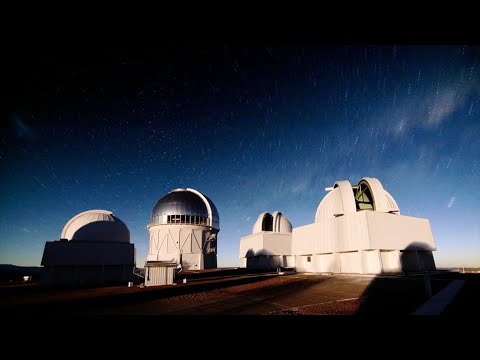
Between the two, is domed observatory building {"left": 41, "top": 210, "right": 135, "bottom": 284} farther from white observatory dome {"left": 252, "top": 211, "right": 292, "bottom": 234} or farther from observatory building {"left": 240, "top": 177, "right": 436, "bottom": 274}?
white observatory dome {"left": 252, "top": 211, "right": 292, "bottom": 234}

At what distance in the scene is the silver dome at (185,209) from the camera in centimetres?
4022

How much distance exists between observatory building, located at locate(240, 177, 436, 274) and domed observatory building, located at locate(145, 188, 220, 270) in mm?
16283

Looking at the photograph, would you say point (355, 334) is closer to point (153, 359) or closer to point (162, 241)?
point (153, 359)

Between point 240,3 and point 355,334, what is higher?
point 240,3

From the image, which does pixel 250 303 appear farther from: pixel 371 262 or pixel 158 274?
pixel 371 262

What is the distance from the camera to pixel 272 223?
4375 centimetres

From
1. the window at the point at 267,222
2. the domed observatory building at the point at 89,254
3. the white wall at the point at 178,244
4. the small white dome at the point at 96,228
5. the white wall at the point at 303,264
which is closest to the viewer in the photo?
the domed observatory building at the point at 89,254

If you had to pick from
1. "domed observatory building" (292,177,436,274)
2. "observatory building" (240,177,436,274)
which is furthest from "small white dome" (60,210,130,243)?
"domed observatory building" (292,177,436,274)

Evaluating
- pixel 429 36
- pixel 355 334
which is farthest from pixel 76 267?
pixel 429 36

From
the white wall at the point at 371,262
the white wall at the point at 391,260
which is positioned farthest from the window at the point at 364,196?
the white wall at the point at 371,262

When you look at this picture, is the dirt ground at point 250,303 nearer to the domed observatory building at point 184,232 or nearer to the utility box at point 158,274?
the utility box at point 158,274

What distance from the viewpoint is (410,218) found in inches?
998

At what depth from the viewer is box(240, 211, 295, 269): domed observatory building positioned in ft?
128

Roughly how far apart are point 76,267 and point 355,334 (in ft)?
91.9
